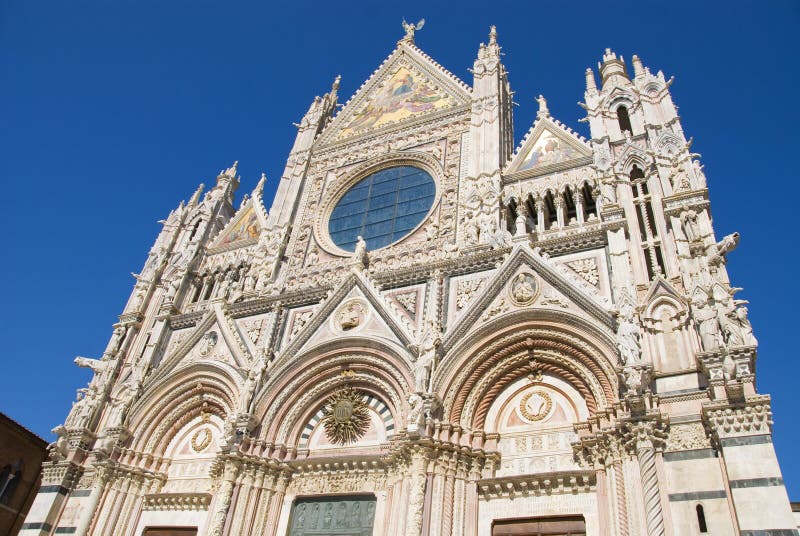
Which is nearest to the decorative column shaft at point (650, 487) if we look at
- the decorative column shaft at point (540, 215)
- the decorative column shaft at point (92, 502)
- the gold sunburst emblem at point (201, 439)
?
the decorative column shaft at point (540, 215)

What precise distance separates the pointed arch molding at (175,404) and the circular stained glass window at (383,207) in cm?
506

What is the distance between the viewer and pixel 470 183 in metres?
16.0

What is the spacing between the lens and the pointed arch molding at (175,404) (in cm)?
1477

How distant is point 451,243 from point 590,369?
5.08 meters

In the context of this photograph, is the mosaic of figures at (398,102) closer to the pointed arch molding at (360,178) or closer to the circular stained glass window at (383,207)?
the pointed arch molding at (360,178)

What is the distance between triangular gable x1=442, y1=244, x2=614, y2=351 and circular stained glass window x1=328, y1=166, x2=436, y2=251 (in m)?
4.13

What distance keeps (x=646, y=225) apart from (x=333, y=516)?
8.58m

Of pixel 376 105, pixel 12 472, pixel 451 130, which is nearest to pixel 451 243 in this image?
pixel 451 130

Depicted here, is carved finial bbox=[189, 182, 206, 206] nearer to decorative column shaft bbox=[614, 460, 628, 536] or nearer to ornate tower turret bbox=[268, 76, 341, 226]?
ornate tower turret bbox=[268, 76, 341, 226]

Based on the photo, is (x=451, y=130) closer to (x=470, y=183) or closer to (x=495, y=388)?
(x=470, y=183)

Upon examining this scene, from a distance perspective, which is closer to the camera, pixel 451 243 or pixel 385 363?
pixel 385 363

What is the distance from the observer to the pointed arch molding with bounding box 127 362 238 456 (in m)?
14.8

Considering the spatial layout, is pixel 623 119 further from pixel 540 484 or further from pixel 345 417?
pixel 345 417

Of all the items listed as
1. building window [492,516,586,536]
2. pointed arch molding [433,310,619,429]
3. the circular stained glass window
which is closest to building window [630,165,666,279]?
pointed arch molding [433,310,619,429]
